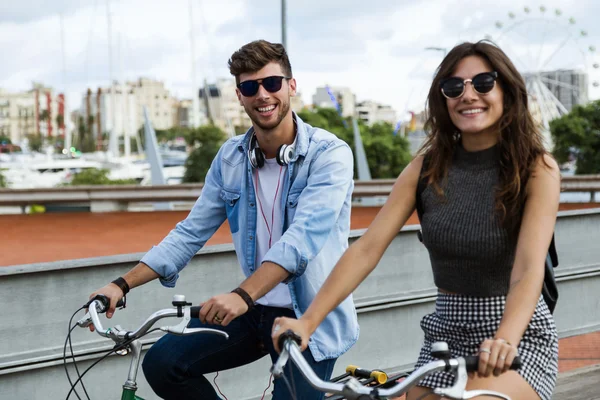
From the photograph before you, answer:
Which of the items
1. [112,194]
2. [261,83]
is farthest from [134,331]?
[112,194]

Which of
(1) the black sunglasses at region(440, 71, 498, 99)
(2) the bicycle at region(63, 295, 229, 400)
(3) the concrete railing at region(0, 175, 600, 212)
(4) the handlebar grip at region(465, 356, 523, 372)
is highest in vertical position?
(1) the black sunglasses at region(440, 71, 498, 99)

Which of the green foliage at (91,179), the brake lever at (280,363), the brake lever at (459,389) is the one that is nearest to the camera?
the brake lever at (459,389)

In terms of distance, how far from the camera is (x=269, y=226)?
10.7 ft

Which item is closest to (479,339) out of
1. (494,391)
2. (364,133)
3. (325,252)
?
(494,391)

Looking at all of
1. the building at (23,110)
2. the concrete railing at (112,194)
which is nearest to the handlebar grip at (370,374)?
the concrete railing at (112,194)

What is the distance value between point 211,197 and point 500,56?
129 centimetres

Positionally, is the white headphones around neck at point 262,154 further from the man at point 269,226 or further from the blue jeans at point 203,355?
the blue jeans at point 203,355

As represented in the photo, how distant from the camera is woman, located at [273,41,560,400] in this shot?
2.46 metres

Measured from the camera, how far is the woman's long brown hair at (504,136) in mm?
2531

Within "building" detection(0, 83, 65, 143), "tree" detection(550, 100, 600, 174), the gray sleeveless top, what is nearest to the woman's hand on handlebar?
the gray sleeveless top

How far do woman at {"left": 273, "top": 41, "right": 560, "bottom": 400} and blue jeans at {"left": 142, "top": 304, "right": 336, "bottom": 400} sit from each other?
0.69 metres

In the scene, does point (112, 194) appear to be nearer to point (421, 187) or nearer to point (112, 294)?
point (112, 294)

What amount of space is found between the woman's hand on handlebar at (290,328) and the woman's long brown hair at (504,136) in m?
0.56

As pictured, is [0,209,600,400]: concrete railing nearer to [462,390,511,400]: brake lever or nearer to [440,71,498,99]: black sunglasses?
[440,71,498,99]: black sunglasses
